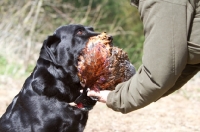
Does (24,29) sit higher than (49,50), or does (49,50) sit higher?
(49,50)

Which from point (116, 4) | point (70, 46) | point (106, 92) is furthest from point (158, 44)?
point (116, 4)

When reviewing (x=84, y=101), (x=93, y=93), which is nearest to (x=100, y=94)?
(x=93, y=93)

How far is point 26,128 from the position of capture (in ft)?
10.7

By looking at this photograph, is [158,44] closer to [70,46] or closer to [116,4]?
[70,46]

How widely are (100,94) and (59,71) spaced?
597 millimetres

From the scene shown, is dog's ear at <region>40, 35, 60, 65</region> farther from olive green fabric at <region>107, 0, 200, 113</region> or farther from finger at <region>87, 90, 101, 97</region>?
olive green fabric at <region>107, 0, 200, 113</region>

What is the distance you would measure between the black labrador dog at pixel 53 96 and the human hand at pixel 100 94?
0.25 metres

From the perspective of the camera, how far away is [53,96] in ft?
11.1

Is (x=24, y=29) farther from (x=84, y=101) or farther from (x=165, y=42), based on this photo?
(x=165, y=42)

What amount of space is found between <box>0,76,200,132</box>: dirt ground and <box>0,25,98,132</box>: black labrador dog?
1.59 m

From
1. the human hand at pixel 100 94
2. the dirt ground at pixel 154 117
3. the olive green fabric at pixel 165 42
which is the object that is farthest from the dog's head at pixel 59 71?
the dirt ground at pixel 154 117

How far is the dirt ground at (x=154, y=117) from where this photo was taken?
502 centimetres

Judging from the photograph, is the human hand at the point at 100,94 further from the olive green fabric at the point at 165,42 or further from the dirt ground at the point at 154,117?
the dirt ground at the point at 154,117

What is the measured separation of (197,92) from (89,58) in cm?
502
